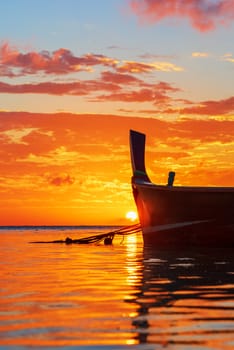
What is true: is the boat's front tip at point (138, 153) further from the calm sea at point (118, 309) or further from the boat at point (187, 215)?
the calm sea at point (118, 309)

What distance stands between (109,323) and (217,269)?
32.5 ft

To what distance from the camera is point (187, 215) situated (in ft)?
104

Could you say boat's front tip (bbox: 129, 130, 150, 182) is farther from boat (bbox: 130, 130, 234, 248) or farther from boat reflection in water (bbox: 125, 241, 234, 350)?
boat reflection in water (bbox: 125, 241, 234, 350)

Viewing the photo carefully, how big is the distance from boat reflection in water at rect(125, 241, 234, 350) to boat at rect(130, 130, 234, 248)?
13155 mm

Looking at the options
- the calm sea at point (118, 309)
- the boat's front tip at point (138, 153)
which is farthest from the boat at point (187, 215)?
the calm sea at point (118, 309)

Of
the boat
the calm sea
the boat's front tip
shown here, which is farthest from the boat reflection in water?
the boat's front tip

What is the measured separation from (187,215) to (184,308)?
22.0 meters

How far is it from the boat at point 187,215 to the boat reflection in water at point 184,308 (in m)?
13.2

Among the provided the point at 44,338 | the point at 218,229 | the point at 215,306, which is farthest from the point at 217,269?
A: the point at 218,229

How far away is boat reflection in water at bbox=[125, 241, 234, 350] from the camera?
293 inches

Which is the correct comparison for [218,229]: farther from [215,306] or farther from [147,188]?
[215,306]

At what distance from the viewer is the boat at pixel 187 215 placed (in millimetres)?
30453

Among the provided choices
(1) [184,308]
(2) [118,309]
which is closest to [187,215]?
(1) [184,308]

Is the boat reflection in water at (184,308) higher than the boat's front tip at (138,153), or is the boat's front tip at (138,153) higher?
the boat's front tip at (138,153)
